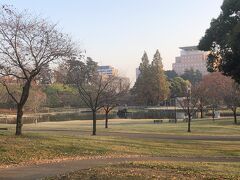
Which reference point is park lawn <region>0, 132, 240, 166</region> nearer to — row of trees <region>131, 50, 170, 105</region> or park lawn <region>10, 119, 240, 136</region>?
park lawn <region>10, 119, 240, 136</region>

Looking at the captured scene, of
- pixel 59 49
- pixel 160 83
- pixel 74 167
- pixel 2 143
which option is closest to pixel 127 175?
pixel 74 167

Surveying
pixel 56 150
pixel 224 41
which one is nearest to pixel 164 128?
pixel 224 41

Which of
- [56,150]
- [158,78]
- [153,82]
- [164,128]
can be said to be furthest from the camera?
[153,82]

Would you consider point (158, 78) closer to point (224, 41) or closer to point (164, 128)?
point (164, 128)

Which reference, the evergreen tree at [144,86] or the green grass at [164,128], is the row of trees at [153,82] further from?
the green grass at [164,128]

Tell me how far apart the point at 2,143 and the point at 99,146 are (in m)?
5.62

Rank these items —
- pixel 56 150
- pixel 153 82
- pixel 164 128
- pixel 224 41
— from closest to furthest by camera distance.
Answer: pixel 56 150 < pixel 224 41 < pixel 164 128 < pixel 153 82

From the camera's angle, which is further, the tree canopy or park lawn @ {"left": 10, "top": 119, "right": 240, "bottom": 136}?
park lawn @ {"left": 10, "top": 119, "right": 240, "bottom": 136}

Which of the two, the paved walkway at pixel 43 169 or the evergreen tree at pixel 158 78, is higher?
the evergreen tree at pixel 158 78

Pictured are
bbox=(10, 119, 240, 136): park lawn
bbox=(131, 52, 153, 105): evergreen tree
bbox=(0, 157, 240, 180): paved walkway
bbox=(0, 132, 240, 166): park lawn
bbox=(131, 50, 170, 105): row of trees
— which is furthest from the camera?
bbox=(131, 52, 153, 105): evergreen tree

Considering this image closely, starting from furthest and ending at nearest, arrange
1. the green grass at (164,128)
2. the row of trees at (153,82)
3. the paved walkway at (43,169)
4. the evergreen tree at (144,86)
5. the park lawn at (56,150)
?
the evergreen tree at (144,86)
the row of trees at (153,82)
the green grass at (164,128)
the park lawn at (56,150)
the paved walkway at (43,169)

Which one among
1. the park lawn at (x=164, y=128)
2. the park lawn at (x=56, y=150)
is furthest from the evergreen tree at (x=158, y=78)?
the park lawn at (x=56, y=150)

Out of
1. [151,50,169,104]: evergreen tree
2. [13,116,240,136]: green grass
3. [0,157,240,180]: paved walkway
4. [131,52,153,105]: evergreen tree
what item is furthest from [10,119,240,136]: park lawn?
[131,52,153,105]: evergreen tree

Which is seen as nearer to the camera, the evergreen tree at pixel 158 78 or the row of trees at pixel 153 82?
the evergreen tree at pixel 158 78
